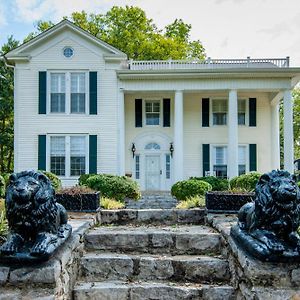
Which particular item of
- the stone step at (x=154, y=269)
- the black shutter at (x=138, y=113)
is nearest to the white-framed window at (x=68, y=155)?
the black shutter at (x=138, y=113)

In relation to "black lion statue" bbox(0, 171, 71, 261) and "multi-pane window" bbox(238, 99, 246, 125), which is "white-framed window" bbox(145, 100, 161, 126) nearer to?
"multi-pane window" bbox(238, 99, 246, 125)

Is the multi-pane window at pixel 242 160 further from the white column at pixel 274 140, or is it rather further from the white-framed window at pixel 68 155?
the white-framed window at pixel 68 155

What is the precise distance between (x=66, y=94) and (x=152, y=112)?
162 inches

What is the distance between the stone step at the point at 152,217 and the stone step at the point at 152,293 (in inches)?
93.9

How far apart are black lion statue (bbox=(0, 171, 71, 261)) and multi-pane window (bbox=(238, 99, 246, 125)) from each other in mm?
16062

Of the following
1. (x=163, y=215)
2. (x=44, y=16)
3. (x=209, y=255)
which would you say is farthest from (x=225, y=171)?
(x=44, y=16)

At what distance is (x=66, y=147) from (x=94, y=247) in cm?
1254

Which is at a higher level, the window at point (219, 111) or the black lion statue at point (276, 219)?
the window at point (219, 111)

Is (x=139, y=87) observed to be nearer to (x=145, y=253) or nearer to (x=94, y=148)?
(x=94, y=148)

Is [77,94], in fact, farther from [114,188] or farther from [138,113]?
[114,188]

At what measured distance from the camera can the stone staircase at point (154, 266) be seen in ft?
14.2

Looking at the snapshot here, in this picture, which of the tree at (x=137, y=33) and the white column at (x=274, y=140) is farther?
the tree at (x=137, y=33)

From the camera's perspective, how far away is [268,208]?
374 centimetres

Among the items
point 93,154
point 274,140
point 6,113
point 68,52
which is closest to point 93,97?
point 68,52
